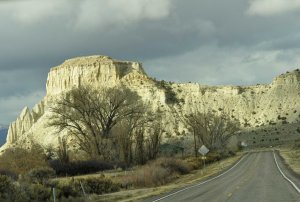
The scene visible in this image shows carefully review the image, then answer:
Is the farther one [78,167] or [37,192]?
[78,167]

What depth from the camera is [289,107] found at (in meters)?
A: 117

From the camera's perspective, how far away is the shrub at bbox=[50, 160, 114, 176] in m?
51.6

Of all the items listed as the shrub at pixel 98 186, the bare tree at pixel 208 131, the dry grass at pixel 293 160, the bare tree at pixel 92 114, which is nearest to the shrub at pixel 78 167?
the bare tree at pixel 92 114

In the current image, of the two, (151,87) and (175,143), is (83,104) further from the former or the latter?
(151,87)

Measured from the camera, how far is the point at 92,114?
219 feet

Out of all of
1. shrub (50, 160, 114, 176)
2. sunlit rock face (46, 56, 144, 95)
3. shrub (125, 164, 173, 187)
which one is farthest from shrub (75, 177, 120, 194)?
sunlit rock face (46, 56, 144, 95)

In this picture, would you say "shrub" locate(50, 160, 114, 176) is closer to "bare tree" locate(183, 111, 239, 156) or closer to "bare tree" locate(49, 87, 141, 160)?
"bare tree" locate(49, 87, 141, 160)

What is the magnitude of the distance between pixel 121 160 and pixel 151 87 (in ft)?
195

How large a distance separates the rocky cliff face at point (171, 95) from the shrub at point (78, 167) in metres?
57.6

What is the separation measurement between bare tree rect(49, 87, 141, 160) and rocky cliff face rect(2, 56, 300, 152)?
45.1 metres

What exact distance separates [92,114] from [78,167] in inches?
546

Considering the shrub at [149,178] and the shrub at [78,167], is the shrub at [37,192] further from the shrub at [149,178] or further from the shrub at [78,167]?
the shrub at [78,167]

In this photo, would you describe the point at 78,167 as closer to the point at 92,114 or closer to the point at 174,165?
the point at 174,165

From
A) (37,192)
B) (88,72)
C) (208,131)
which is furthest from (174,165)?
(88,72)
